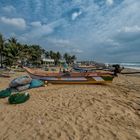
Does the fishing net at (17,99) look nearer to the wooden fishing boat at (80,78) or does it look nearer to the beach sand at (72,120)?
the beach sand at (72,120)

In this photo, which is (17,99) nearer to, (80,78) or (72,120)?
(72,120)

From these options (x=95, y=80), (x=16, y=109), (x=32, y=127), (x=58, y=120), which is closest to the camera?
(x=32, y=127)

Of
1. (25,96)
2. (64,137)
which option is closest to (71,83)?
(25,96)

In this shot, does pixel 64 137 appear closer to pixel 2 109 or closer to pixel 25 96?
pixel 2 109

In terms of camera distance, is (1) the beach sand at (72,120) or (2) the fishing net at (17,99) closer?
(1) the beach sand at (72,120)

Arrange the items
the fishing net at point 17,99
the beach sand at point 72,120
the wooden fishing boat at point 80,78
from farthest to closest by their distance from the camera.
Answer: the wooden fishing boat at point 80,78 < the fishing net at point 17,99 < the beach sand at point 72,120

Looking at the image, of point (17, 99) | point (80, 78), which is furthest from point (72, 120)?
point (80, 78)

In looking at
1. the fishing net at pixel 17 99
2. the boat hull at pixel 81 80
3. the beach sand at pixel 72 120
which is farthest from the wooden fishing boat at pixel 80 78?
the fishing net at pixel 17 99

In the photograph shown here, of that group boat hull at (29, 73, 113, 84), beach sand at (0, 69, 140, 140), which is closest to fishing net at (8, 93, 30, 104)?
beach sand at (0, 69, 140, 140)

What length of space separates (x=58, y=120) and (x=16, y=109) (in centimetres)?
241

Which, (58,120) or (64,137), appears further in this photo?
(58,120)

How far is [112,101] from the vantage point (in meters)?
7.18

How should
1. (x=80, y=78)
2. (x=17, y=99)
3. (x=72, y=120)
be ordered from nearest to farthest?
(x=72, y=120), (x=17, y=99), (x=80, y=78)

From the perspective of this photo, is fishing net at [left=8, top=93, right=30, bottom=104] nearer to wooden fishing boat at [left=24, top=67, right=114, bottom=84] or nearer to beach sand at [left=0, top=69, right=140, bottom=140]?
beach sand at [left=0, top=69, right=140, bottom=140]
